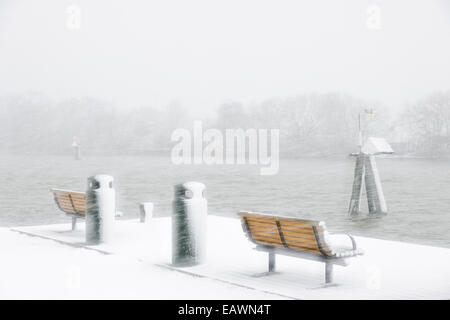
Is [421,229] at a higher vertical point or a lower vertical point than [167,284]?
lower

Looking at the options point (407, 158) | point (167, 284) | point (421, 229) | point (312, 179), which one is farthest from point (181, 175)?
point (167, 284)

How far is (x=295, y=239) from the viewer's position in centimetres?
758

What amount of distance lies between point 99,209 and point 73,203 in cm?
178

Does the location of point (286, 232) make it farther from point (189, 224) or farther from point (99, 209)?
point (99, 209)

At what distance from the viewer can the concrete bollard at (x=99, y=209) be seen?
34.6ft

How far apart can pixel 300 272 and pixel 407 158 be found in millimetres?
95559

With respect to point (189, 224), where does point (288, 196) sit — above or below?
below

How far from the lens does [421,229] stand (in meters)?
34.5

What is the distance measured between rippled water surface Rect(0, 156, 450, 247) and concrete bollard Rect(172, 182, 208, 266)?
2089 centimetres

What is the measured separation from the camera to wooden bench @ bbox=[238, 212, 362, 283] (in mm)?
7285

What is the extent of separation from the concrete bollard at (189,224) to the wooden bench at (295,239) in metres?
0.69

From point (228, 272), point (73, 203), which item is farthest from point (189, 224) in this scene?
point (73, 203)
